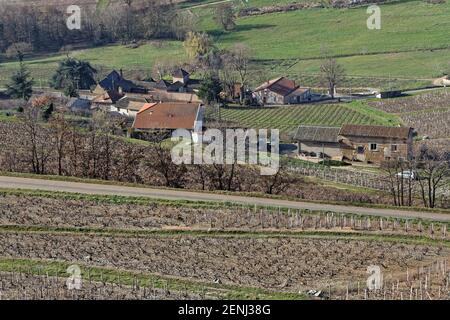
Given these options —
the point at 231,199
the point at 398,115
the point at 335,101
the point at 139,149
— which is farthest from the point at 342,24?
the point at 231,199

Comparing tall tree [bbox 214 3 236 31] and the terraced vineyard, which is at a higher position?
tall tree [bbox 214 3 236 31]

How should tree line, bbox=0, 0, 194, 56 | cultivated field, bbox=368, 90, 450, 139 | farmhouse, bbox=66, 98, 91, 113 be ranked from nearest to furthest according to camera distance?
cultivated field, bbox=368, 90, 450, 139, farmhouse, bbox=66, 98, 91, 113, tree line, bbox=0, 0, 194, 56

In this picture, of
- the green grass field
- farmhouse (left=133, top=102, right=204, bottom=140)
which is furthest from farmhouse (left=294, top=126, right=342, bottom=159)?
the green grass field

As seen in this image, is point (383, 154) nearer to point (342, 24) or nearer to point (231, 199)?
point (231, 199)

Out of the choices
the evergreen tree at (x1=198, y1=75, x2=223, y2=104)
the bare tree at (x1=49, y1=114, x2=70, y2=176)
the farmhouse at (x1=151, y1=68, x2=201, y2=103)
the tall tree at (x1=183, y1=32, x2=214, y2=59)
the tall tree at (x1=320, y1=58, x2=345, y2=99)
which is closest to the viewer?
the bare tree at (x1=49, y1=114, x2=70, y2=176)

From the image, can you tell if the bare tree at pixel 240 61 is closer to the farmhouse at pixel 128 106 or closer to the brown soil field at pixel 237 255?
the farmhouse at pixel 128 106

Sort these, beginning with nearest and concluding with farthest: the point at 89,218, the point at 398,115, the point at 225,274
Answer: the point at 225,274, the point at 89,218, the point at 398,115

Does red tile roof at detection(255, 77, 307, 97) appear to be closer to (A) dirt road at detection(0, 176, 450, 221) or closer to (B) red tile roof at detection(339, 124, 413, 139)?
(B) red tile roof at detection(339, 124, 413, 139)
